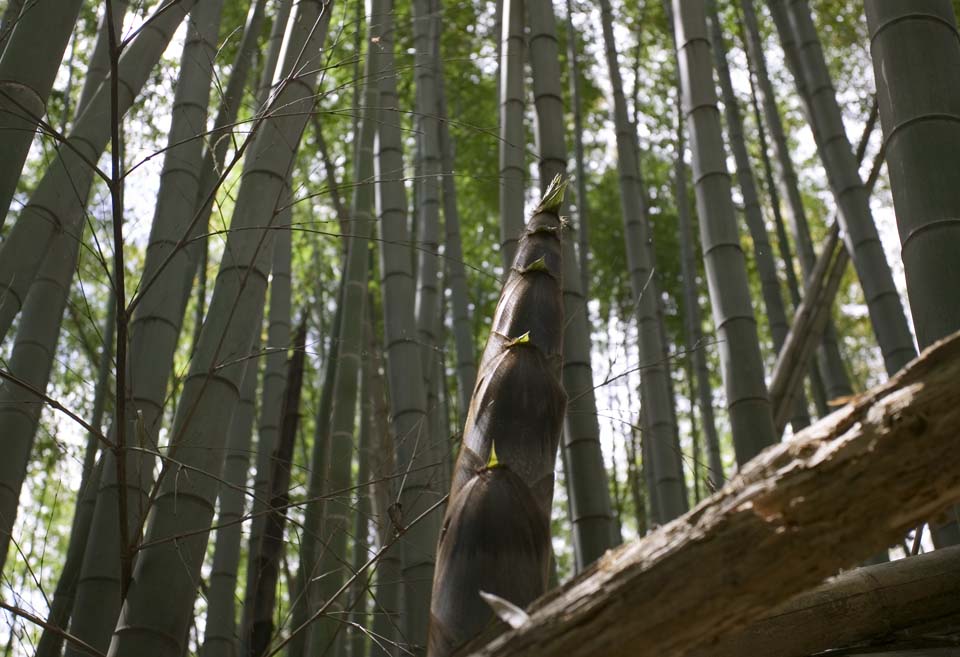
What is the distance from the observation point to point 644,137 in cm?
742

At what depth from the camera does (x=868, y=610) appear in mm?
1229

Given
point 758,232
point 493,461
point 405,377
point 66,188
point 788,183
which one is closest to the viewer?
point 493,461

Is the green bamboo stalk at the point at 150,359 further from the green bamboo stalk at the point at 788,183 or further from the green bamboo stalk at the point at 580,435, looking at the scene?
the green bamboo stalk at the point at 788,183

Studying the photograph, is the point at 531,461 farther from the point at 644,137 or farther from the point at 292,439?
the point at 644,137

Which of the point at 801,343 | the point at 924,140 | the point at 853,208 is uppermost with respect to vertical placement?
the point at 853,208

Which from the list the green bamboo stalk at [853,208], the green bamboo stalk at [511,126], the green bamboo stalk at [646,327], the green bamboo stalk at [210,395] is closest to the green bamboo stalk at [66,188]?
the green bamboo stalk at [210,395]

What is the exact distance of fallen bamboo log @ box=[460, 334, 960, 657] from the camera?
2.39 ft

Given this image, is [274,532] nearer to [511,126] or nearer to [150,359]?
[150,359]

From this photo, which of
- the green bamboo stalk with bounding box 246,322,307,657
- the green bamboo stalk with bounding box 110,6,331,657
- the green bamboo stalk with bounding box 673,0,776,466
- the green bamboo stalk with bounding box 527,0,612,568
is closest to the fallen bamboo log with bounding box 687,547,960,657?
the green bamboo stalk with bounding box 110,6,331,657

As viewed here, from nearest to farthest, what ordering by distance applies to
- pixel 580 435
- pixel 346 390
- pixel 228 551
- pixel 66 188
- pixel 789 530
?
pixel 789 530, pixel 66 188, pixel 580 435, pixel 346 390, pixel 228 551

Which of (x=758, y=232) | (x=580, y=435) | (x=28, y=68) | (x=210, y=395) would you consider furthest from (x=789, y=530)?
(x=758, y=232)

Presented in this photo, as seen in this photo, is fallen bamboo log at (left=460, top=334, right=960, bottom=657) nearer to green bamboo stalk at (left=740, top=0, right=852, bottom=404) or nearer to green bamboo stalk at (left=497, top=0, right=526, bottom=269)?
green bamboo stalk at (left=497, top=0, right=526, bottom=269)

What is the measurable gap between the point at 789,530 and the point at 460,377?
3.24 meters

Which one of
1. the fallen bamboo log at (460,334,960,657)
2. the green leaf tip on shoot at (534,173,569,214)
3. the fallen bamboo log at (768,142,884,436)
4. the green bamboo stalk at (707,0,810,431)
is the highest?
the green bamboo stalk at (707,0,810,431)
